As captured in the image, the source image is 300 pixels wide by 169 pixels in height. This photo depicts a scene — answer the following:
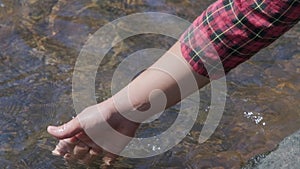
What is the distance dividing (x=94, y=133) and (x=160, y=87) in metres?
0.36

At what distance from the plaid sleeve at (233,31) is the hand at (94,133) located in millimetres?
346

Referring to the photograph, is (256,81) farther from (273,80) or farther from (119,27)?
(119,27)

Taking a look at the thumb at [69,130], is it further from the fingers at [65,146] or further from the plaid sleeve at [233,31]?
the plaid sleeve at [233,31]

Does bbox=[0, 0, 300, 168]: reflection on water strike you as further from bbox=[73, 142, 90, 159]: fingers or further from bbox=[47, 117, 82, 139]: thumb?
bbox=[47, 117, 82, 139]: thumb

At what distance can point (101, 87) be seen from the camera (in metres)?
3.02

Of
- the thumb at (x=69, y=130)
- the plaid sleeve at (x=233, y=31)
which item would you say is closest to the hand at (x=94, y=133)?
the thumb at (x=69, y=130)

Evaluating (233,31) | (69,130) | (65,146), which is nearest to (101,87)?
(65,146)

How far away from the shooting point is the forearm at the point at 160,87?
73.3 inches

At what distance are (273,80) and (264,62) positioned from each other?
19 centimetres

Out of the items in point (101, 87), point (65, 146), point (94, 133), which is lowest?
point (101, 87)

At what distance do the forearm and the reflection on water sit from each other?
55cm

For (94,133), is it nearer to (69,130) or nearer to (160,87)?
(69,130)

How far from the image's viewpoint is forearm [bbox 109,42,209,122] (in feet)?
6.11

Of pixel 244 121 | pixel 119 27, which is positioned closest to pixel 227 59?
pixel 244 121
